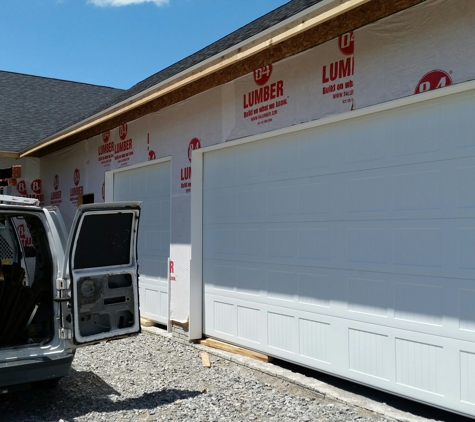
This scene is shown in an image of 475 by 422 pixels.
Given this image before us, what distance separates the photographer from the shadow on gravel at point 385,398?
468cm

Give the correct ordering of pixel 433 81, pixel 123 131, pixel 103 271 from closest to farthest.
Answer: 1. pixel 433 81
2. pixel 103 271
3. pixel 123 131

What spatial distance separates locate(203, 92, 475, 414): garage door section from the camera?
177 inches

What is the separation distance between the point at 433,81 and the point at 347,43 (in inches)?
45.3

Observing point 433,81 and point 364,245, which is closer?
point 433,81

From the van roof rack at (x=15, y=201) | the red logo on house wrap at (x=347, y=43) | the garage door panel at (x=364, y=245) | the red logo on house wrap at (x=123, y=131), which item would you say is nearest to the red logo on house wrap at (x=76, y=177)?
the red logo on house wrap at (x=123, y=131)

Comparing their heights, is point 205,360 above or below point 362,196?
below

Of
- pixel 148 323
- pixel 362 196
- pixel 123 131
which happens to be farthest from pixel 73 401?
pixel 123 131

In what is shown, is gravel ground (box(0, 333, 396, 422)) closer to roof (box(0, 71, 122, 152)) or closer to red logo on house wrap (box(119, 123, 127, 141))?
red logo on house wrap (box(119, 123, 127, 141))

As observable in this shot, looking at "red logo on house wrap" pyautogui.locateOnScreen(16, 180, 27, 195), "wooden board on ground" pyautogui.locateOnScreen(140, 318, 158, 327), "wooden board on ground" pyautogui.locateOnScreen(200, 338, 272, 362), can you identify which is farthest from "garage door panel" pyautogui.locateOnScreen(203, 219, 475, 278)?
"red logo on house wrap" pyautogui.locateOnScreen(16, 180, 27, 195)

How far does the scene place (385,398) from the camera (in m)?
5.18

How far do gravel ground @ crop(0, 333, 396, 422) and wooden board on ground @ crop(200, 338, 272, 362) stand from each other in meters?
0.28

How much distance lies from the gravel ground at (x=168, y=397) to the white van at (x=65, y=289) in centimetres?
33

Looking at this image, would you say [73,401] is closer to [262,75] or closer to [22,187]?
[262,75]

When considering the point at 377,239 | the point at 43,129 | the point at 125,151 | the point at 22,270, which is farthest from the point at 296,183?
the point at 43,129
